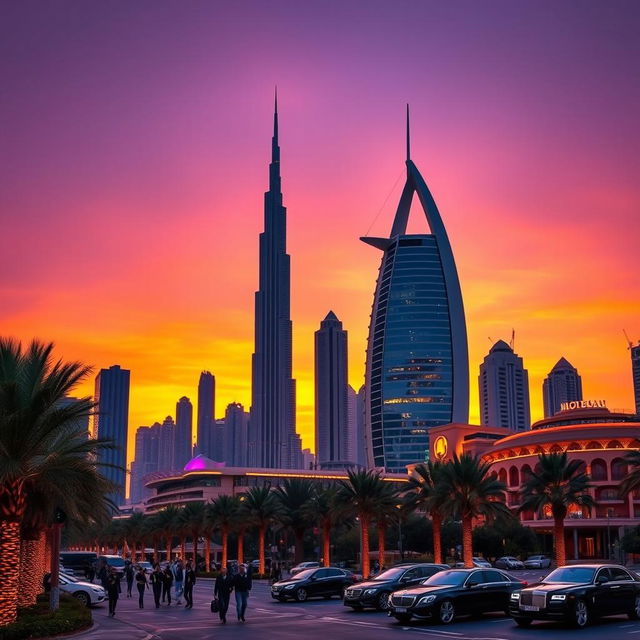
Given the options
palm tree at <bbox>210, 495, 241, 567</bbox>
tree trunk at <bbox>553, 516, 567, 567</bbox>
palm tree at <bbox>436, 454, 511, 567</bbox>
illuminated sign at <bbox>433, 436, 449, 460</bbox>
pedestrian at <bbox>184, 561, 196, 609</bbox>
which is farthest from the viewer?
illuminated sign at <bbox>433, 436, 449, 460</bbox>

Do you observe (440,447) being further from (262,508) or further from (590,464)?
(262,508)

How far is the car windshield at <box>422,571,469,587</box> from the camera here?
2767cm

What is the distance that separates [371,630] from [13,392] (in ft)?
42.4

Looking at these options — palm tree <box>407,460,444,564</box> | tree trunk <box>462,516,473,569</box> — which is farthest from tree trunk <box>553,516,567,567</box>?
palm tree <box>407,460,444,564</box>

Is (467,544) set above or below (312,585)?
above

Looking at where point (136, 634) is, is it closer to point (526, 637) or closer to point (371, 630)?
point (371, 630)

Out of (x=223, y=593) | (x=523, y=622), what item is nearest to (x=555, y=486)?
(x=223, y=593)

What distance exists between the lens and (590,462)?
117 metres

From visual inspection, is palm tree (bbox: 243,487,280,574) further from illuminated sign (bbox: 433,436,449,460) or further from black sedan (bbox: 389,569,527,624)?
illuminated sign (bbox: 433,436,449,460)

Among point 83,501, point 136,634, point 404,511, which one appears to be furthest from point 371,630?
point 404,511

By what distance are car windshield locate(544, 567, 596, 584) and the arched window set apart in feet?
318

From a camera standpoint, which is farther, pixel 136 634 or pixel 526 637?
pixel 136 634

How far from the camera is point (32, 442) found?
23.8 m

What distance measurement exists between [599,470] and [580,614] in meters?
99.3
